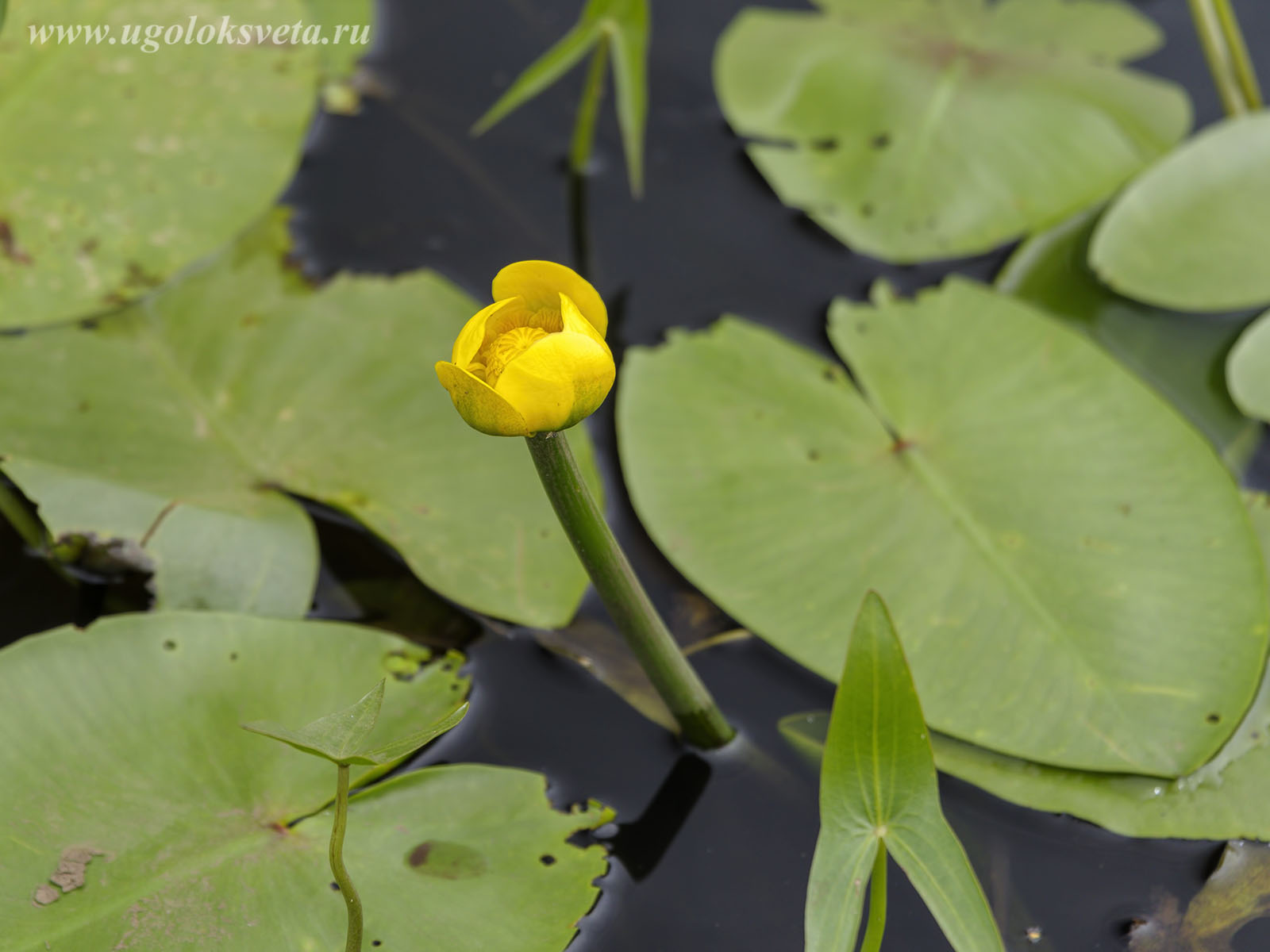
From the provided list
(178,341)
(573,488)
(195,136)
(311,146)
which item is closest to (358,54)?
(311,146)

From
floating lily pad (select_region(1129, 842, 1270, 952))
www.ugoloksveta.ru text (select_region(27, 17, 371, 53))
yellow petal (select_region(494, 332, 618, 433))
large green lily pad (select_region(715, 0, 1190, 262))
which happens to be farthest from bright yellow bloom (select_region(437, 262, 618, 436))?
www.ugoloksveta.ru text (select_region(27, 17, 371, 53))

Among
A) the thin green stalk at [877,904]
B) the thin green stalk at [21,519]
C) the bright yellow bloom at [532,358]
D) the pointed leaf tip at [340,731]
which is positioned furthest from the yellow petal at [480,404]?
the thin green stalk at [21,519]

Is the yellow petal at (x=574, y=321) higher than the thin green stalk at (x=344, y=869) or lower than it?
higher

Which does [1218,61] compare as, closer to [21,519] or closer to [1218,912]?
[1218,912]

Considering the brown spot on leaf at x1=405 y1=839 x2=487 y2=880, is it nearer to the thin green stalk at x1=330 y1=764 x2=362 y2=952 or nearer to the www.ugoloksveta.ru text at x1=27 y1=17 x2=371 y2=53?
the thin green stalk at x1=330 y1=764 x2=362 y2=952

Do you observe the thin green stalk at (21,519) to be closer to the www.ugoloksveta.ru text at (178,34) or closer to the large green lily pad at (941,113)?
the www.ugoloksveta.ru text at (178,34)
